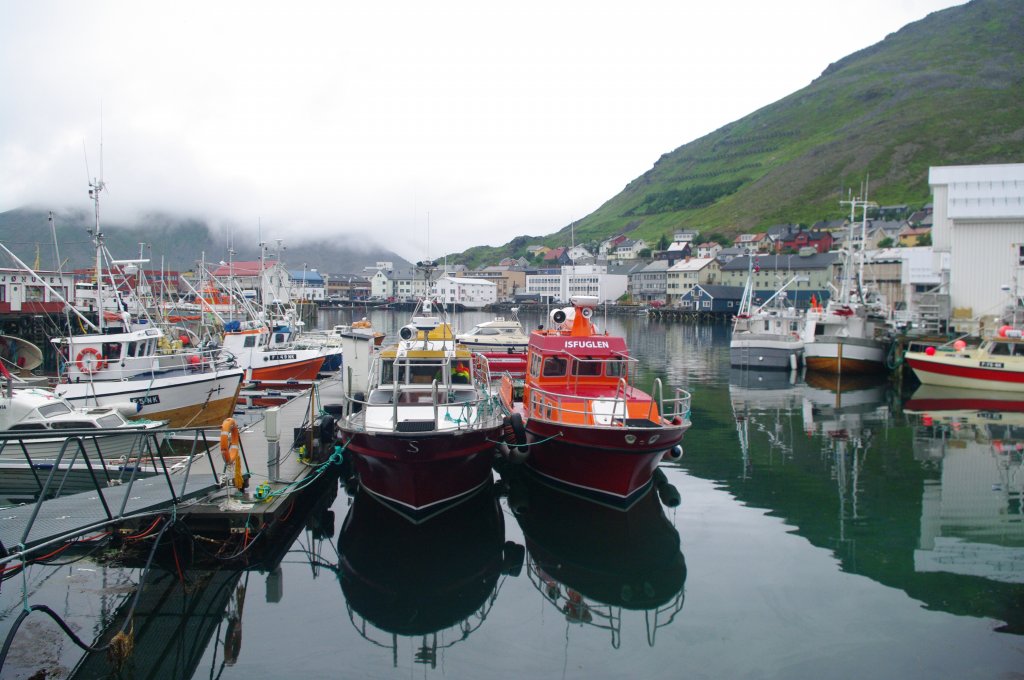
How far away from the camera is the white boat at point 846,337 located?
42.5 meters

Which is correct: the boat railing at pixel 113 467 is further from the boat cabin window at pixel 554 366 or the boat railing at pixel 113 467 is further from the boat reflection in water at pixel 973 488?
the boat reflection in water at pixel 973 488

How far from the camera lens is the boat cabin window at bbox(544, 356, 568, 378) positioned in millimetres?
18297

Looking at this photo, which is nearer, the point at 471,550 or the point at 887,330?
the point at 471,550

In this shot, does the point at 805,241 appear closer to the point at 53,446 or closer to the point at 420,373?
the point at 420,373

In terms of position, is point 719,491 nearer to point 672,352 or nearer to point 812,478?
point 812,478

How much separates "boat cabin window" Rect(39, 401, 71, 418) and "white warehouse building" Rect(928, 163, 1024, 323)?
48410mm

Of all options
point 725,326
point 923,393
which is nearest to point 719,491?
point 923,393

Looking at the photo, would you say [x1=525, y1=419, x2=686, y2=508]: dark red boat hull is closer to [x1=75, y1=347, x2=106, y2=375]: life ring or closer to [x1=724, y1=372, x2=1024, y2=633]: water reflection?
[x1=724, y1=372, x2=1024, y2=633]: water reflection

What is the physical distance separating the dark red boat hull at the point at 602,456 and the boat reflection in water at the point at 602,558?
410mm

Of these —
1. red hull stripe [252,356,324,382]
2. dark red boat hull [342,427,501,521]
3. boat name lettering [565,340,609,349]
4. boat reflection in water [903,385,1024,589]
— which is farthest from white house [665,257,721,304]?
dark red boat hull [342,427,501,521]

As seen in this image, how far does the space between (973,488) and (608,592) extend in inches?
506

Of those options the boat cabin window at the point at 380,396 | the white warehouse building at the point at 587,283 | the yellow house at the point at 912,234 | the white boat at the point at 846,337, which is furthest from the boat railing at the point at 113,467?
the yellow house at the point at 912,234

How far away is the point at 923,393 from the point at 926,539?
24.7m

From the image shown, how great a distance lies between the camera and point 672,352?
57.8 m
